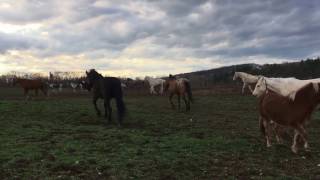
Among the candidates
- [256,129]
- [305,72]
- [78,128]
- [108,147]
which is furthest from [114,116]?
[305,72]

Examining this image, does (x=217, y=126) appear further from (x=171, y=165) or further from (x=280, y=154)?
(x=171, y=165)

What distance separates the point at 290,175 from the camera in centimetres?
912

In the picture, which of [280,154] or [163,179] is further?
[280,154]

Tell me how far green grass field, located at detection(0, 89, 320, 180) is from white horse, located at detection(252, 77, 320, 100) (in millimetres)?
1413

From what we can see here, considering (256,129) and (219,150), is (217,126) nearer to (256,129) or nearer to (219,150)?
(256,129)

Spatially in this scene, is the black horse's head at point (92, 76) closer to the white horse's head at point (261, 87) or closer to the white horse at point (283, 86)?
the white horse's head at point (261, 87)

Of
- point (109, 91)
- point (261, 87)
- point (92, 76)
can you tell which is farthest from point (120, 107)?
point (261, 87)

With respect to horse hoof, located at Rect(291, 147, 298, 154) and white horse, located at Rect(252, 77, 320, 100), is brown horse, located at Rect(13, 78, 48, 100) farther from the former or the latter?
horse hoof, located at Rect(291, 147, 298, 154)

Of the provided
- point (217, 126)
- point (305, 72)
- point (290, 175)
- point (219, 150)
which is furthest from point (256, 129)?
point (305, 72)

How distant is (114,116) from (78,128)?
4544 millimetres

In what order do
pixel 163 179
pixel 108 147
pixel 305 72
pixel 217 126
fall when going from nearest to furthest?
1. pixel 163 179
2. pixel 108 147
3. pixel 217 126
4. pixel 305 72

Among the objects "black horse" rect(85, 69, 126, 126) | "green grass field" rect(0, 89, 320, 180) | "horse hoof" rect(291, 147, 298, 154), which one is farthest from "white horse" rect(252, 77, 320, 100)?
"black horse" rect(85, 69, 126, 126)

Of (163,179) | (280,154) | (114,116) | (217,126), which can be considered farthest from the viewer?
(114,116)

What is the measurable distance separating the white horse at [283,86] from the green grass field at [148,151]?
55.6 inches
